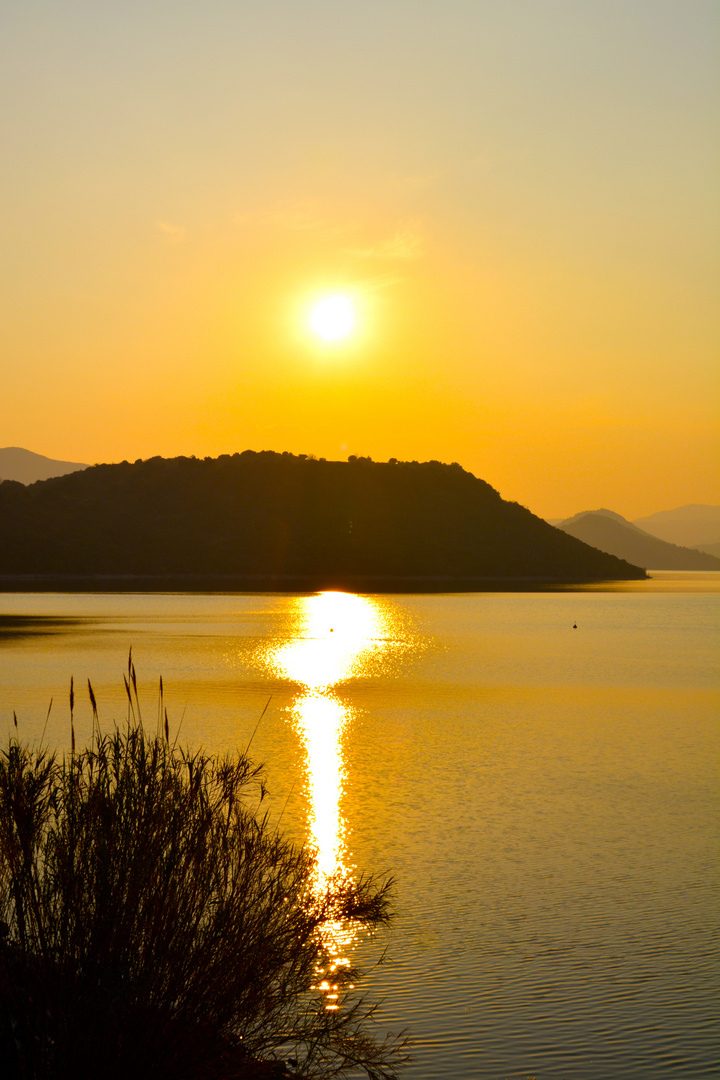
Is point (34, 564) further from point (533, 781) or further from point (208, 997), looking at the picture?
point (208, 997)

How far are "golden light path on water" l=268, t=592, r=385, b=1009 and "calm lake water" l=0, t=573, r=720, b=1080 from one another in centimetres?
10

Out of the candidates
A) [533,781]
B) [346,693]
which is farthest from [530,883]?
[346,693]

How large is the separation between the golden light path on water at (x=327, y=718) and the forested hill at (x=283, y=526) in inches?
3119

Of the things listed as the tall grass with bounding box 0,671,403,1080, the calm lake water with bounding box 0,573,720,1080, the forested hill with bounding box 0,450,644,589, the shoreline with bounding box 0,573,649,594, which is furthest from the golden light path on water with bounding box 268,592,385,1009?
the forested hill with bounding box 0,450,644,589

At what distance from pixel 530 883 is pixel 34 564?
452 feet

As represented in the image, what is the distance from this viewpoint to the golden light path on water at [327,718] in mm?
11177

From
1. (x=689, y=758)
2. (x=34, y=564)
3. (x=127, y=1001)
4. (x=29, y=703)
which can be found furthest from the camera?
(x=34, y=564)

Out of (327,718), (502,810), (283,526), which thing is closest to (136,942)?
(502,810)

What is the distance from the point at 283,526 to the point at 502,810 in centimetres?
15105

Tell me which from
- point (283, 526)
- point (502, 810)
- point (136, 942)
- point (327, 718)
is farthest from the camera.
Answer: point (283, 526)

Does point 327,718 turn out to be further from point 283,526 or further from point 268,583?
point 283,526

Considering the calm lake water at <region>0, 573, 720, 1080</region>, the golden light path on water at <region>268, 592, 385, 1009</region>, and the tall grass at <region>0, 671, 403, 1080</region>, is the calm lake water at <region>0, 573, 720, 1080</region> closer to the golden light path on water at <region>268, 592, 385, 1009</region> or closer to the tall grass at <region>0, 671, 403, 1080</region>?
the golden light path on water at <region>268, 592, 385, 1009</region>

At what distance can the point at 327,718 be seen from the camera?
2605cm

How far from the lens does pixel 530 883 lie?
37.4ft
